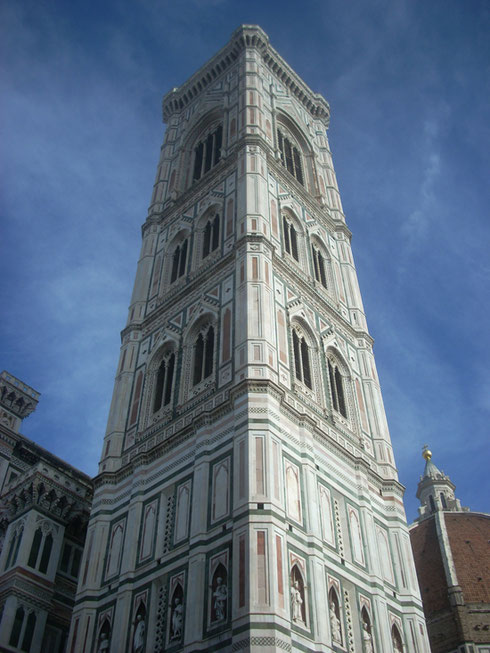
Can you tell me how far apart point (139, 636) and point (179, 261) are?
1385 cm

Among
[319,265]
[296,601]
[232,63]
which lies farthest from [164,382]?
[232,63]

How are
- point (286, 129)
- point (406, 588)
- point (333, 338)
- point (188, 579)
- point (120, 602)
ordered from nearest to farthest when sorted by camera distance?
point (188, 579)
point (120, 602)
point (406, 588)
point (333, 338)
point (286, 129)

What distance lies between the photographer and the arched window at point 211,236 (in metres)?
25.1

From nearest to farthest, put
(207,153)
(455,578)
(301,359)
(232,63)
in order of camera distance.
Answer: (301,359) < (207,153) < (232,63) < (455,578)

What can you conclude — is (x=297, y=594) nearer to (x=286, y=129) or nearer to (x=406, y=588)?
(x=406, y=588)

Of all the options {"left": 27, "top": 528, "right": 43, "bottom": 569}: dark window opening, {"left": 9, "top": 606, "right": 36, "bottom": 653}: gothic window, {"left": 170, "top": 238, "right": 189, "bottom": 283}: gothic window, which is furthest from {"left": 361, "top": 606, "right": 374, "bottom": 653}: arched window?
{"left": 170, "top": 238, "right": 189, "bottom": 283}: gothic window

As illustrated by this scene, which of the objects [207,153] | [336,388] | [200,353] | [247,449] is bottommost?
[247,449]

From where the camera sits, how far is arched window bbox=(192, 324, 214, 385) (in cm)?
2030

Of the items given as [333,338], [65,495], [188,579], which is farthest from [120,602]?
[333,338]

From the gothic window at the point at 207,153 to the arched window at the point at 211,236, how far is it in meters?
4.27

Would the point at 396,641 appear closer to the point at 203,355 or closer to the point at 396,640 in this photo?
the point at 396,640

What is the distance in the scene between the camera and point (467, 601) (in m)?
38.7

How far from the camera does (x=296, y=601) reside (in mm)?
14352

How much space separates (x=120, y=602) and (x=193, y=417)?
4721 millimetres
